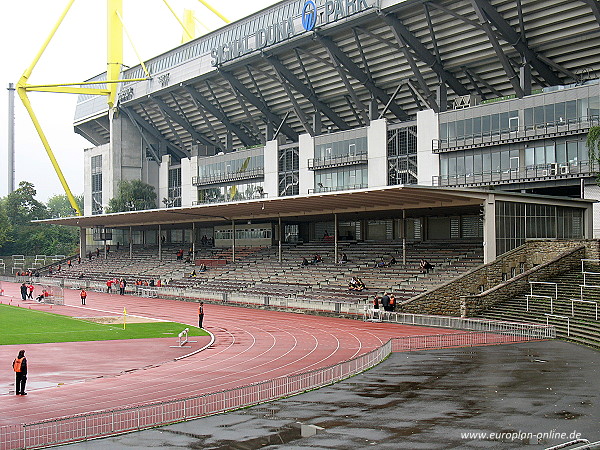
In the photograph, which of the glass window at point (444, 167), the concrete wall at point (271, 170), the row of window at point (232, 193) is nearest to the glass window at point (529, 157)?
the glass window at point (444, 167)

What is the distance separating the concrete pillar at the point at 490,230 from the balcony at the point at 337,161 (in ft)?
81.4

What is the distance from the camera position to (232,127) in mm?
85312

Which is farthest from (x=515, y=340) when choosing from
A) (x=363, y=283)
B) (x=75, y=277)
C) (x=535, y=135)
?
(x=75, y=277)

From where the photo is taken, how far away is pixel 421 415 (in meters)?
16.9

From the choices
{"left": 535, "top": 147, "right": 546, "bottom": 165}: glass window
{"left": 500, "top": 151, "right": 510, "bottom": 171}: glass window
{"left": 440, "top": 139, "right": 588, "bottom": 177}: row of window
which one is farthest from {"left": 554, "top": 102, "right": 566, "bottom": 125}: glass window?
{"left": 500, "top": 151, "right": 510, "bottom": 171}: glass window

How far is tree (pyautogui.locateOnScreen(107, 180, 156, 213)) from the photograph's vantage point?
98.5 metres

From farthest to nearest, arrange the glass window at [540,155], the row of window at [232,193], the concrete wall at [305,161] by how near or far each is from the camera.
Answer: the row of window at [232,193], the concrete wall at [305,161], the glass window at [540,155]

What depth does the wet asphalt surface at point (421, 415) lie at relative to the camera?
14.8 metres

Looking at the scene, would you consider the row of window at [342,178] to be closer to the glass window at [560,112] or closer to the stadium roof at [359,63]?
the stadium roof at [359,63]

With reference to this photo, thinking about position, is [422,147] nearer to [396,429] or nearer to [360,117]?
[360,117]

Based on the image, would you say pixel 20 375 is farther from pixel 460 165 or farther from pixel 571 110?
pixel 460 165

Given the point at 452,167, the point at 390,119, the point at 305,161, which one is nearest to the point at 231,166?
the point at 305,161

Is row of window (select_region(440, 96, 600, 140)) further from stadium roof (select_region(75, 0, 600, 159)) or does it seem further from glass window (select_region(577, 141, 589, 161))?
stadium roof (select_region(75, 0, 600, 159))

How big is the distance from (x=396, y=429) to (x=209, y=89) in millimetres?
69135
